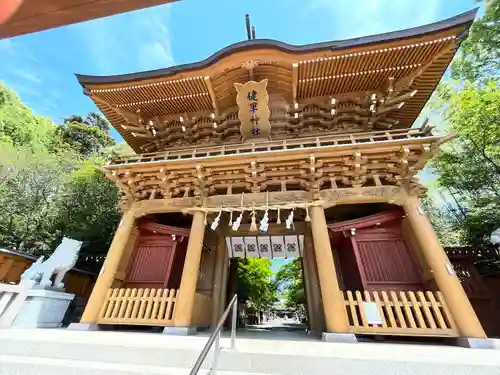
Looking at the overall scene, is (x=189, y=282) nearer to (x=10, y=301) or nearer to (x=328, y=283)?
(x=328, y=283)

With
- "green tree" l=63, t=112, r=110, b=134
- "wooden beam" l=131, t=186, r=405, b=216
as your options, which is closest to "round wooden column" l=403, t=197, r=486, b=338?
"wooden beam" l=131, t=186, r=405, b=216

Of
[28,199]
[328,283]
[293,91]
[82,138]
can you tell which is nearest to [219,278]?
[328,283]

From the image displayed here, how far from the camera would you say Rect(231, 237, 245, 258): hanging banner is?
8.16m

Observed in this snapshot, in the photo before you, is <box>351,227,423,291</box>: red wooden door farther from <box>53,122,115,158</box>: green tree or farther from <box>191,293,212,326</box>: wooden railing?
<box>53,122,115,158</box>: green tree

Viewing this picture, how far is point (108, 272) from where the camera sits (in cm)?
603

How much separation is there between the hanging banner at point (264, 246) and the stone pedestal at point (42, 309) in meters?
5.81

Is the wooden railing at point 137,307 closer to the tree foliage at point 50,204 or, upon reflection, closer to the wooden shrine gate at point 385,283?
the wooden shrine gate at point 385,283

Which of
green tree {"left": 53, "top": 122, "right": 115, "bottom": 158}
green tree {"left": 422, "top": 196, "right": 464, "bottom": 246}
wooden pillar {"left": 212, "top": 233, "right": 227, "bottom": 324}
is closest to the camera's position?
wooden pillar {"left": 212, "top": 233, "right": 227, "bottom": 324}

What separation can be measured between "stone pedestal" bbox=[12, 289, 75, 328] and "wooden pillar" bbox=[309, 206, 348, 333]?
6809mm

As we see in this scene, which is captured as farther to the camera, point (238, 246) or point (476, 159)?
point (476, 159)

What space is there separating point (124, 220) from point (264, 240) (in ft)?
14.2

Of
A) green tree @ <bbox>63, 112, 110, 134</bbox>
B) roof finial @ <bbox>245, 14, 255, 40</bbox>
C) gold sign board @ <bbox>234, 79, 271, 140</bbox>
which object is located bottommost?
gold sign board @ <bbox>234, 79, 271, 140</bbox>

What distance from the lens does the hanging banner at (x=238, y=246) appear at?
26.8 feet

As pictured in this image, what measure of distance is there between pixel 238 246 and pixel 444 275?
217 inches
